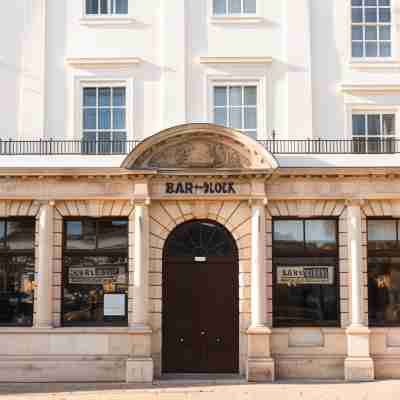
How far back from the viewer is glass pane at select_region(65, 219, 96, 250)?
62.7 ft

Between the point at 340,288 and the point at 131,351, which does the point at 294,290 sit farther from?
the point at 131,351

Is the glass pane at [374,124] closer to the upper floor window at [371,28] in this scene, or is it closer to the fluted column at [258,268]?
the upper floor window at [371,28]

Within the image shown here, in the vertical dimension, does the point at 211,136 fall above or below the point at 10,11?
below

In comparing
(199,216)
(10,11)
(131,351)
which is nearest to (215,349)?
(131,351)

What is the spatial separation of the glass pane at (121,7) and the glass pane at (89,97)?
223 cm

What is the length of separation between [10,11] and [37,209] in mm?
5357

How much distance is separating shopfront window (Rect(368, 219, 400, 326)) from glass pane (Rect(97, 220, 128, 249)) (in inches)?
245

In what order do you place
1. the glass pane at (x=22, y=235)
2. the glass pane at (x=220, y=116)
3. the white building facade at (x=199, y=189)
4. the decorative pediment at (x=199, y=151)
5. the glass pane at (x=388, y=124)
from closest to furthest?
the decorative pediment at (x=199, y=151)
the white building facade at (x=199, y=189)
the glass pane at (x=22, y=235)
the glass pane at (x=220, y=116)
the glass pane at (x=388, y=124)

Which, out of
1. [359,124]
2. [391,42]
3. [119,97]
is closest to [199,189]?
[119,97]

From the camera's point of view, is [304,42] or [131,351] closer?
[131,351]

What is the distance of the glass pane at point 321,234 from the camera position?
753 inches

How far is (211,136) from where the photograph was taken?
18656 mm

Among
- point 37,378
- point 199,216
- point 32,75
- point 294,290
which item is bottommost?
point 37,378

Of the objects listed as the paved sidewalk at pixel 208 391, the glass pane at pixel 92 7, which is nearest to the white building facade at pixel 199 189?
the glass pane at pixel 92 7
